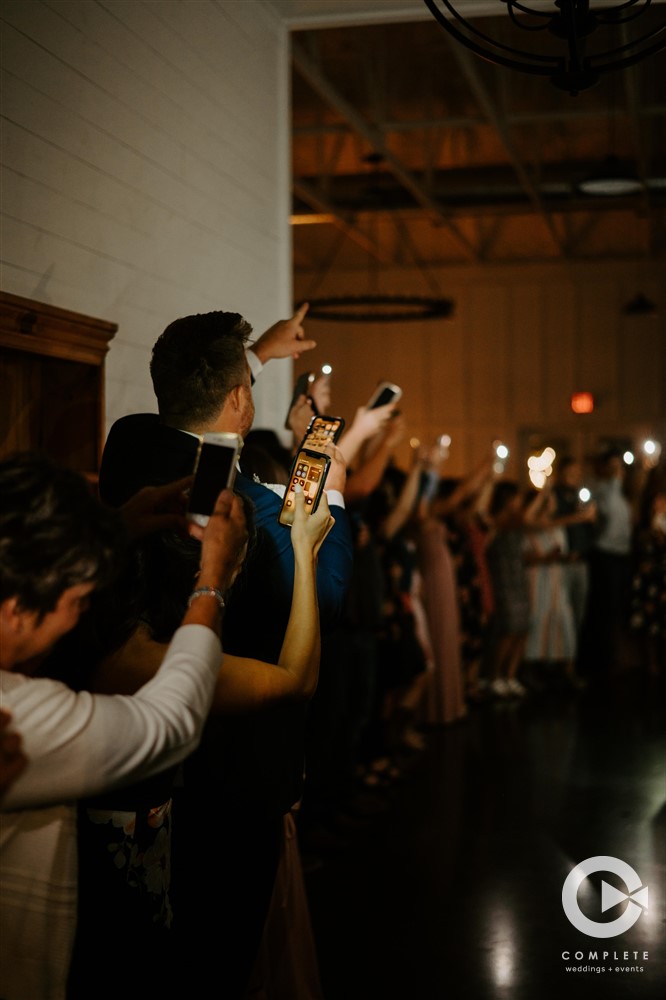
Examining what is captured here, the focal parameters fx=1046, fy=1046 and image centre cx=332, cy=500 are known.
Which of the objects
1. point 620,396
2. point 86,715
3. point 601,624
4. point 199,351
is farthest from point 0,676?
point 620,396

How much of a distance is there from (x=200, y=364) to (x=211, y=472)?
1.59 feet

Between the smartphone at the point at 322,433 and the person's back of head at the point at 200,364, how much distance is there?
17 centimetres

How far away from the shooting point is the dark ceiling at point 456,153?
7809 mm

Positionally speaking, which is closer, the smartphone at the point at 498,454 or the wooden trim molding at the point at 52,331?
the wooden trim molding at the point at 52,331

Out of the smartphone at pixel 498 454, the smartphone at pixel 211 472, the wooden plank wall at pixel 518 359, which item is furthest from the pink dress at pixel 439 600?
the wooden plank wall at pixel 518 359

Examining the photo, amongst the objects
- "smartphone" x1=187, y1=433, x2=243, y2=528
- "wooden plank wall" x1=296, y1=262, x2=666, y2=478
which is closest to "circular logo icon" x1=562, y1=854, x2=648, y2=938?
"smartphone" x1=187, y1=433, x2=243, y2=528

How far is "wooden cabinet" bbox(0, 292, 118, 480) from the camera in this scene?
8.59 feet

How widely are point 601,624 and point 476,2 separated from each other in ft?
18.1

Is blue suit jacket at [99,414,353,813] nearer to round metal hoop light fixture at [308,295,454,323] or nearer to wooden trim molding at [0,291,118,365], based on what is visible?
wooden trim molding at [0,291,118,365]

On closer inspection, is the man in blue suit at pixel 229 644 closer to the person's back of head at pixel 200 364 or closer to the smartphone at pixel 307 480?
the person's back of head at pixel 200 364

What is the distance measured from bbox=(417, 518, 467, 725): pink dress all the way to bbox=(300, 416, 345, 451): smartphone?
4198 mm

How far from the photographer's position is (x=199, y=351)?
2043 mm

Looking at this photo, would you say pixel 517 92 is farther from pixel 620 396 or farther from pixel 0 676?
pixel 0 676

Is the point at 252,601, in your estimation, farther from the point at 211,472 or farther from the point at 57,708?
the point at 57,708
